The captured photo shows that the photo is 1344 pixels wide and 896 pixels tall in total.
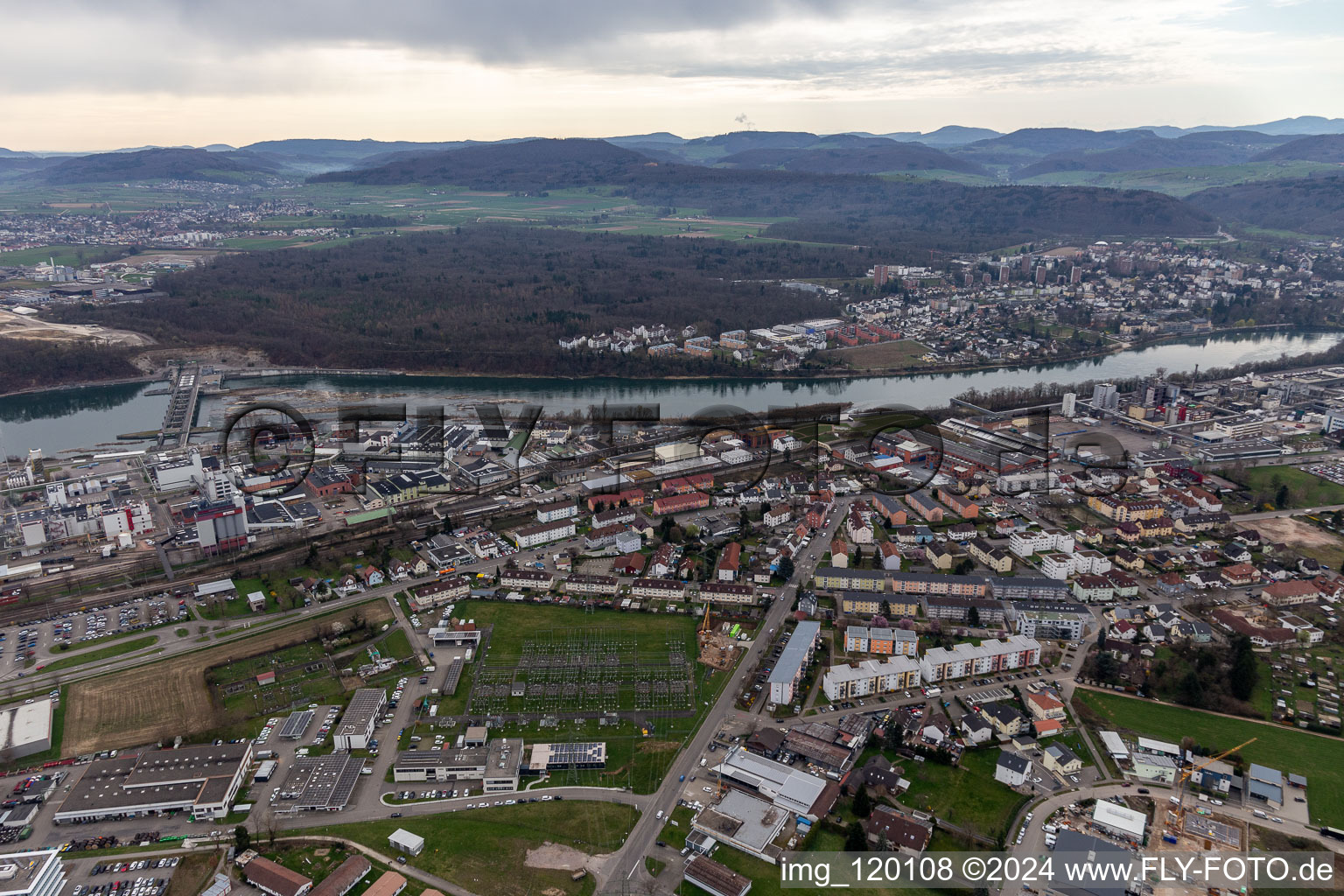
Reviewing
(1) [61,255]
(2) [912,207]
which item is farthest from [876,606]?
(2) [912,207]

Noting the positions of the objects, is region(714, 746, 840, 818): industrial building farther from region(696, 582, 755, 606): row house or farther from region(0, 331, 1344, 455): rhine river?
region(0, 331, 1344, 455): rhine river

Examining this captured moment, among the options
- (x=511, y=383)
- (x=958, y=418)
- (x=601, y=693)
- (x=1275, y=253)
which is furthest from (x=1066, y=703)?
(x=1275, y=253)

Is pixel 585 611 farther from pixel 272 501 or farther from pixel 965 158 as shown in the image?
pixel 965 158

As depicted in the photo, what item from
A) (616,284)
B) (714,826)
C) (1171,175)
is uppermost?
(1171,175)

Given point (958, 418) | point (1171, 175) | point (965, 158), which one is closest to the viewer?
point (958, 418)

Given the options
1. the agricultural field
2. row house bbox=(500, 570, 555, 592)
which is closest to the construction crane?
row house bbox=(500, 570, 555, 592)

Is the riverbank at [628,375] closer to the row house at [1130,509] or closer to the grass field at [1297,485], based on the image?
the grass field at [1297,485]

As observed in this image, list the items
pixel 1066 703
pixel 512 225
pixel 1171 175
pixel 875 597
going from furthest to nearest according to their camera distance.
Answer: pixel 1171 175, pixel 512 225, pixel 875 597, pixel 1066 703
